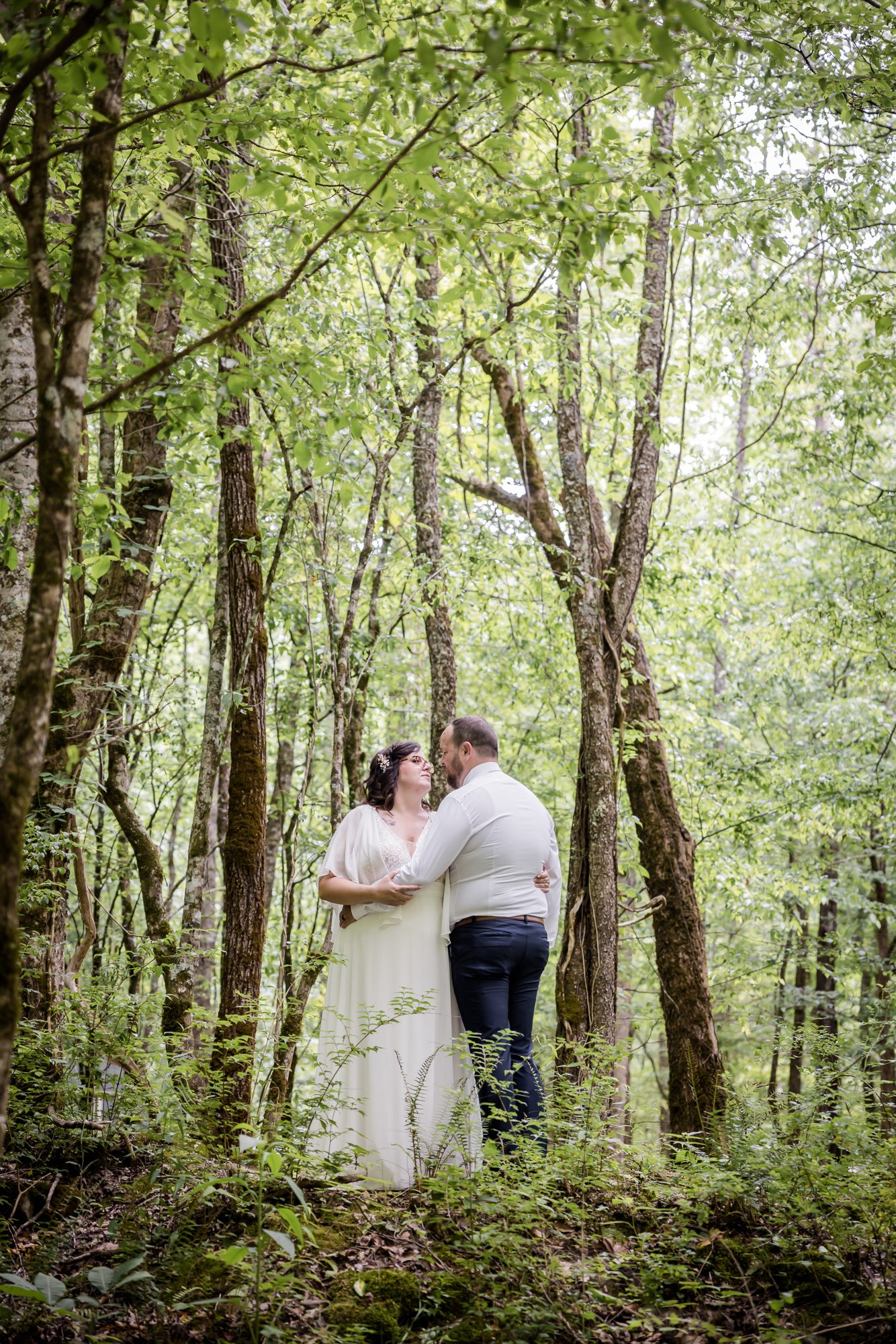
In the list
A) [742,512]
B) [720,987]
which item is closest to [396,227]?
[742,512]

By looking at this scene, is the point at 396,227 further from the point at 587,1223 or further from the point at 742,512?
the point at 742,512

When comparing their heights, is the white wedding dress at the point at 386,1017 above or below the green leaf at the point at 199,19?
below

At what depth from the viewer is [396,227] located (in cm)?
383

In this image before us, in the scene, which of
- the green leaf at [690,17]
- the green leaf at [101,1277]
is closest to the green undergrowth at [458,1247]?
the green leaf at [101,1277]

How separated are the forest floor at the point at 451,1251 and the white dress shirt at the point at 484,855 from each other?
1241 mm

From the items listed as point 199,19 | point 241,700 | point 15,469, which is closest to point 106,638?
point 241,700

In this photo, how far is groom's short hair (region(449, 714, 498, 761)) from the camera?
5.19 metres

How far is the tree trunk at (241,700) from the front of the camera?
17.9ft

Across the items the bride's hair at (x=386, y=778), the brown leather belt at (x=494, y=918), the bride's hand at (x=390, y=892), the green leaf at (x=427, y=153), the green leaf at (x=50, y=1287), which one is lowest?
the green leaf at (x=50, y=1287)

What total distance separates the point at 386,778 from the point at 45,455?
11.1 ft

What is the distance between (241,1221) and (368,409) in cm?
453

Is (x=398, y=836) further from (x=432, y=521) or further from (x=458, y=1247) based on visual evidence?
(x=432, y=521)

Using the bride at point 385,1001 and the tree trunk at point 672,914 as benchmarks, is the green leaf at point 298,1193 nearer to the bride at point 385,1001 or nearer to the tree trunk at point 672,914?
the bride at point 385,1001

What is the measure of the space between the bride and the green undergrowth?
41 centimetres
